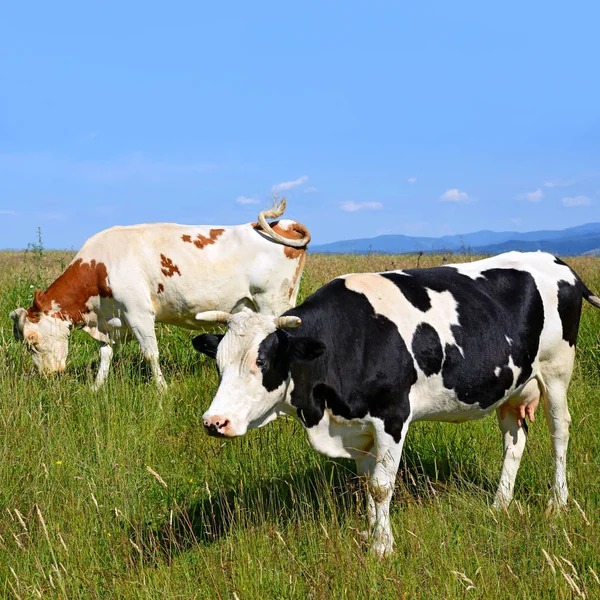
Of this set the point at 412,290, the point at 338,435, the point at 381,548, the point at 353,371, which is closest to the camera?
the point at 381,548

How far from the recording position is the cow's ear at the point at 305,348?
4336 mm

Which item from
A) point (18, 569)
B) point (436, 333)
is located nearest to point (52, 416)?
point (18, 569)

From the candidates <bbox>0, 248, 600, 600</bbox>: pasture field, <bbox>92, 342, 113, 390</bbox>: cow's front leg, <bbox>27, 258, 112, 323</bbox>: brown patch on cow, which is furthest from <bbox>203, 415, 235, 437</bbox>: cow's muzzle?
<bbox>27, 258, 112, 323</bbox>: brown patch on cow

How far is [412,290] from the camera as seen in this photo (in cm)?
500

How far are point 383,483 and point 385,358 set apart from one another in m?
0.78

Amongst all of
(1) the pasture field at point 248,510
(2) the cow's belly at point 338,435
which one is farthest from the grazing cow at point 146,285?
(2) the cow's belly at point 338,435

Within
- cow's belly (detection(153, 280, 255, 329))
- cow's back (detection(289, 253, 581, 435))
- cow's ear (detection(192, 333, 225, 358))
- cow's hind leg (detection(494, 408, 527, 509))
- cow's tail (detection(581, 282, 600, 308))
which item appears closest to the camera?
cow's ear (detection(192, 333, 225, 358))

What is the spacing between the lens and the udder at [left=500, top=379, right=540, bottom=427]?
5672 mm

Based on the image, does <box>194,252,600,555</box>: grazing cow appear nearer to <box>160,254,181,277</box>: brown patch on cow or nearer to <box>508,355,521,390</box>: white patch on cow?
<box>508,355,521,390</box>: white patch on cow

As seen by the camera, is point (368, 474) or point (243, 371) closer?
point (243, 371)

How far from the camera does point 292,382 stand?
4508 mm

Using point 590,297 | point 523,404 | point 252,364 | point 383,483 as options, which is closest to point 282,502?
point 383,483

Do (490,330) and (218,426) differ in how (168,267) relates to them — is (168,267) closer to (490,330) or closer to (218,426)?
(490,330)

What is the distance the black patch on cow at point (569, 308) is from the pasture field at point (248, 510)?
967 mm
